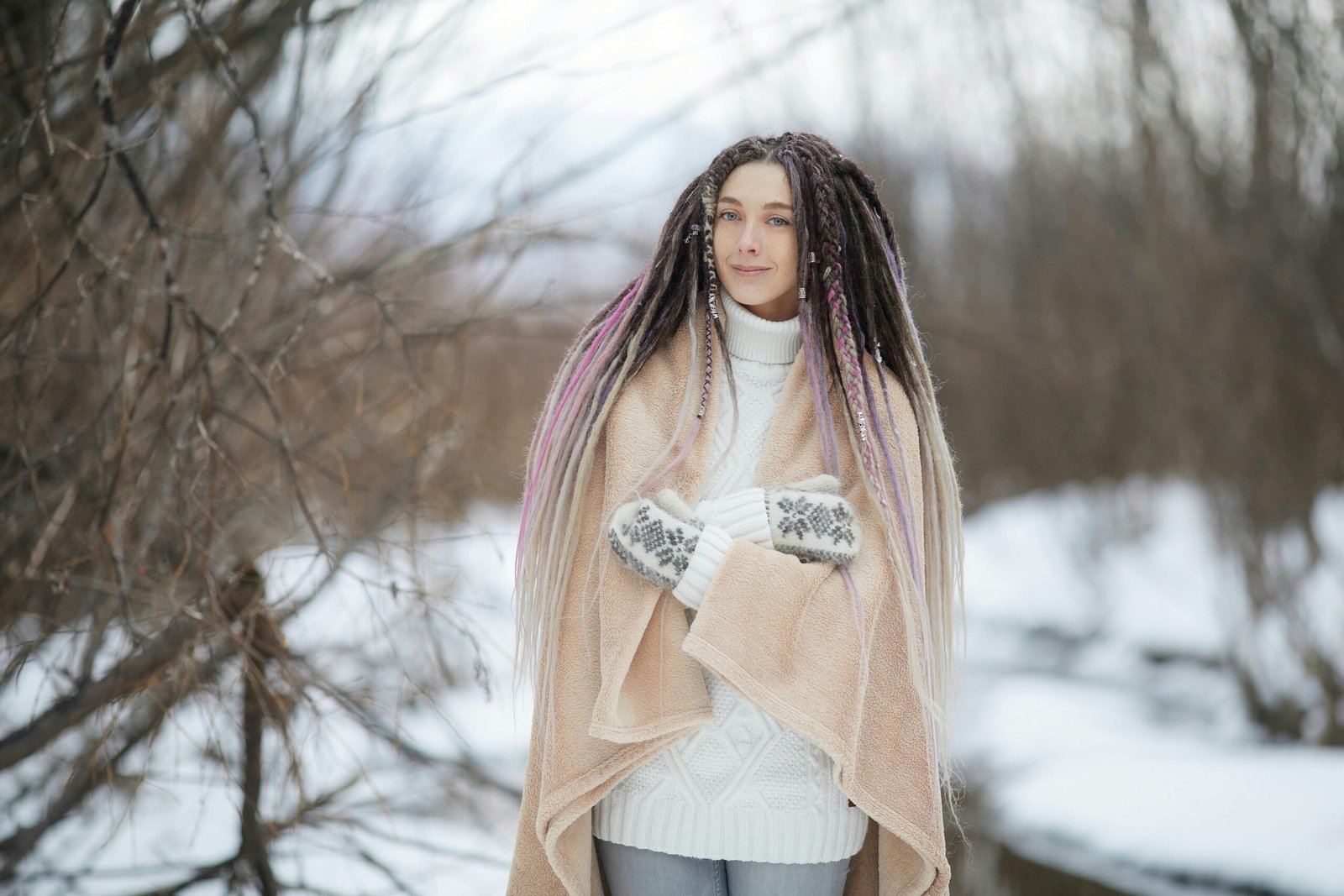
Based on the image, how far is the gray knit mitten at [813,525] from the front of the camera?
1812 mm

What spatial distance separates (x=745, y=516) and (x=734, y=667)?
0.75ft

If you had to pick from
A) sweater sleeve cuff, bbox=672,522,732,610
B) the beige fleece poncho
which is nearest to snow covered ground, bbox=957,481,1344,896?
the beige fleece poncho

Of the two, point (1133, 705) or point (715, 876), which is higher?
point (1133, 705)

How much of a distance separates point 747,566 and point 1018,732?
539 cm

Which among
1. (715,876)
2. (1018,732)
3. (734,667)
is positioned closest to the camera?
(734,667)

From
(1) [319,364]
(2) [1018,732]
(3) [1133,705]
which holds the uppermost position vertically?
(1) [319,364]

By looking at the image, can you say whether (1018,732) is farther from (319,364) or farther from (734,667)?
(734,667)

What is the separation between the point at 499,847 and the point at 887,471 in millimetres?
2475

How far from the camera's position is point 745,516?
5.99 feet

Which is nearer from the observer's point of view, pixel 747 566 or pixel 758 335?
pixel 747 566

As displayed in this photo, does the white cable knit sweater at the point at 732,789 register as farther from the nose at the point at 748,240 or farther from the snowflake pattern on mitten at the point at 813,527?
the nose at the point at 748,240

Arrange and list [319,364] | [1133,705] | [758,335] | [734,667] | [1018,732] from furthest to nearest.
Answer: [1133,705], [1018,732], [319,364], [758,335], [734,667]

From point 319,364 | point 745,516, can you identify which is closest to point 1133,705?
point 319,364

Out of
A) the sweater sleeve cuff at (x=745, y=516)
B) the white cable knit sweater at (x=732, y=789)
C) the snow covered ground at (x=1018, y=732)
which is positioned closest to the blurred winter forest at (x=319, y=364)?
the snow covered ground at (x=1018, y=732)
